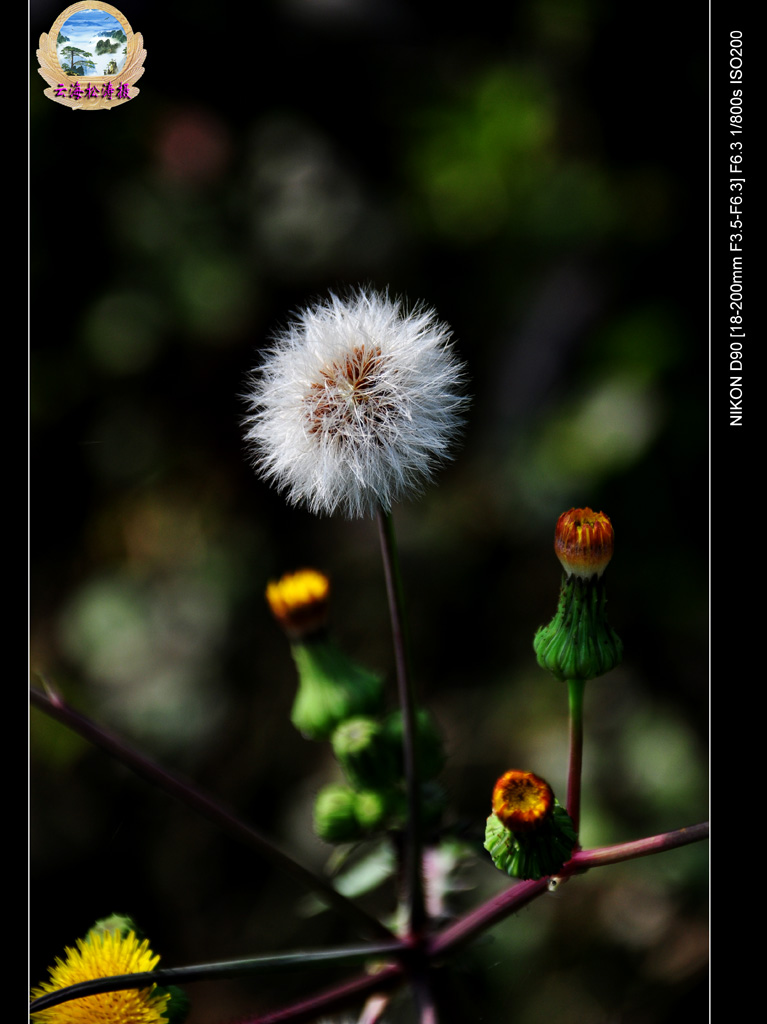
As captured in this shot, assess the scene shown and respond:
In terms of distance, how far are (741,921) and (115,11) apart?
1.98m

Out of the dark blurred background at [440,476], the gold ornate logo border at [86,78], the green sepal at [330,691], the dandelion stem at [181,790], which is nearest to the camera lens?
the dandelion stem at [181,790]

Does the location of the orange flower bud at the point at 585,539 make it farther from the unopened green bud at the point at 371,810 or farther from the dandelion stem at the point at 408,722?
the unopened green bud at the point at 371,810

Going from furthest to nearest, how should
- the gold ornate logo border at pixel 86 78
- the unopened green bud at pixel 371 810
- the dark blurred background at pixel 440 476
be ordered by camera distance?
the dark blurred background at pixel 440 476, the unopened green bud at pixel 371 810, the gold ornate logo border at pixel 86 78

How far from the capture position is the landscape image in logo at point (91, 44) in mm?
1567

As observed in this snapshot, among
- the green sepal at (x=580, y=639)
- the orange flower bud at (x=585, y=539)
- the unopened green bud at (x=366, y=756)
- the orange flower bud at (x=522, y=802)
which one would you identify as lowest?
the orange flower bud at (x=522, y=802)

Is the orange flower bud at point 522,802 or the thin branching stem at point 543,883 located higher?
the orange flower bud at point 522,802

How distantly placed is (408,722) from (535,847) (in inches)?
11.2

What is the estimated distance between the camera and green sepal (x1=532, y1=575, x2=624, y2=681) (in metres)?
1.28

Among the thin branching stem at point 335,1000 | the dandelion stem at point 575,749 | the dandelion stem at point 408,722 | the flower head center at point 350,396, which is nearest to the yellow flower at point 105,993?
the thin branching stem at point 335,1000

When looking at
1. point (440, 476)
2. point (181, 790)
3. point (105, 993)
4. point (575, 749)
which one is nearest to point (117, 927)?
point (105, 993)

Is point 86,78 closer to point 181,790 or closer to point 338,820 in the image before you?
point 181,790

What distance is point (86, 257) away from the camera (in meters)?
3.51

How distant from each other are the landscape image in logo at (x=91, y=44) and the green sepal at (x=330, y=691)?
4.04ft

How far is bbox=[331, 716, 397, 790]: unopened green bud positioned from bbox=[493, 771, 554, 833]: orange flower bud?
503 mm
